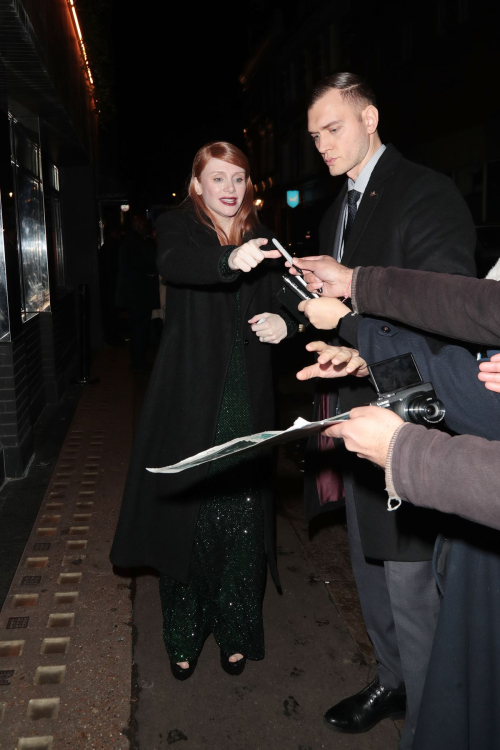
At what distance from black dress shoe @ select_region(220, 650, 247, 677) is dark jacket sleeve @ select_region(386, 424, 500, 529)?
5.97ft

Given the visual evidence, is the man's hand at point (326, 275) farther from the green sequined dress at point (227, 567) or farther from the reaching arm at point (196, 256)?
the green sequined dress at point (227, 567)

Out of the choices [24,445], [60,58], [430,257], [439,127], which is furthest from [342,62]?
[430,257]

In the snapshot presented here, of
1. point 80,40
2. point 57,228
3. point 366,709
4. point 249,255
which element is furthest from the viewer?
point 57,228

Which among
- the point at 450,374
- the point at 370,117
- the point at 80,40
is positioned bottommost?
the point at 450,374

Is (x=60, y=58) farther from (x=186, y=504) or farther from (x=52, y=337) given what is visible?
(x=186, y=504)

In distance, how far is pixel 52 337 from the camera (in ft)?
25.2

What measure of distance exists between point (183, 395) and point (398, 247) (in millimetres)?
1043

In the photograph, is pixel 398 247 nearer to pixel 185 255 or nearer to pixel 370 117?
pixel 370 117

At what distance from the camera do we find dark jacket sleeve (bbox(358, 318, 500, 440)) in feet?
5.30

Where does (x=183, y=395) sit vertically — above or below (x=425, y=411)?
below

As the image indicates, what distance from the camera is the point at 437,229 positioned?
2.19 meters

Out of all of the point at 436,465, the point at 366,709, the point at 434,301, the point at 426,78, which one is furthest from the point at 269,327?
the point at 426,78

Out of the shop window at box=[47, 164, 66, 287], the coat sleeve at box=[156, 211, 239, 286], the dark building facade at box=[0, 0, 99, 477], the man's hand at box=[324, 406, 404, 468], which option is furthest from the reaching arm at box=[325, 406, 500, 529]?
the shop window at box=[47, 164, 66, 287]

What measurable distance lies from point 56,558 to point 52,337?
4.28 meters
